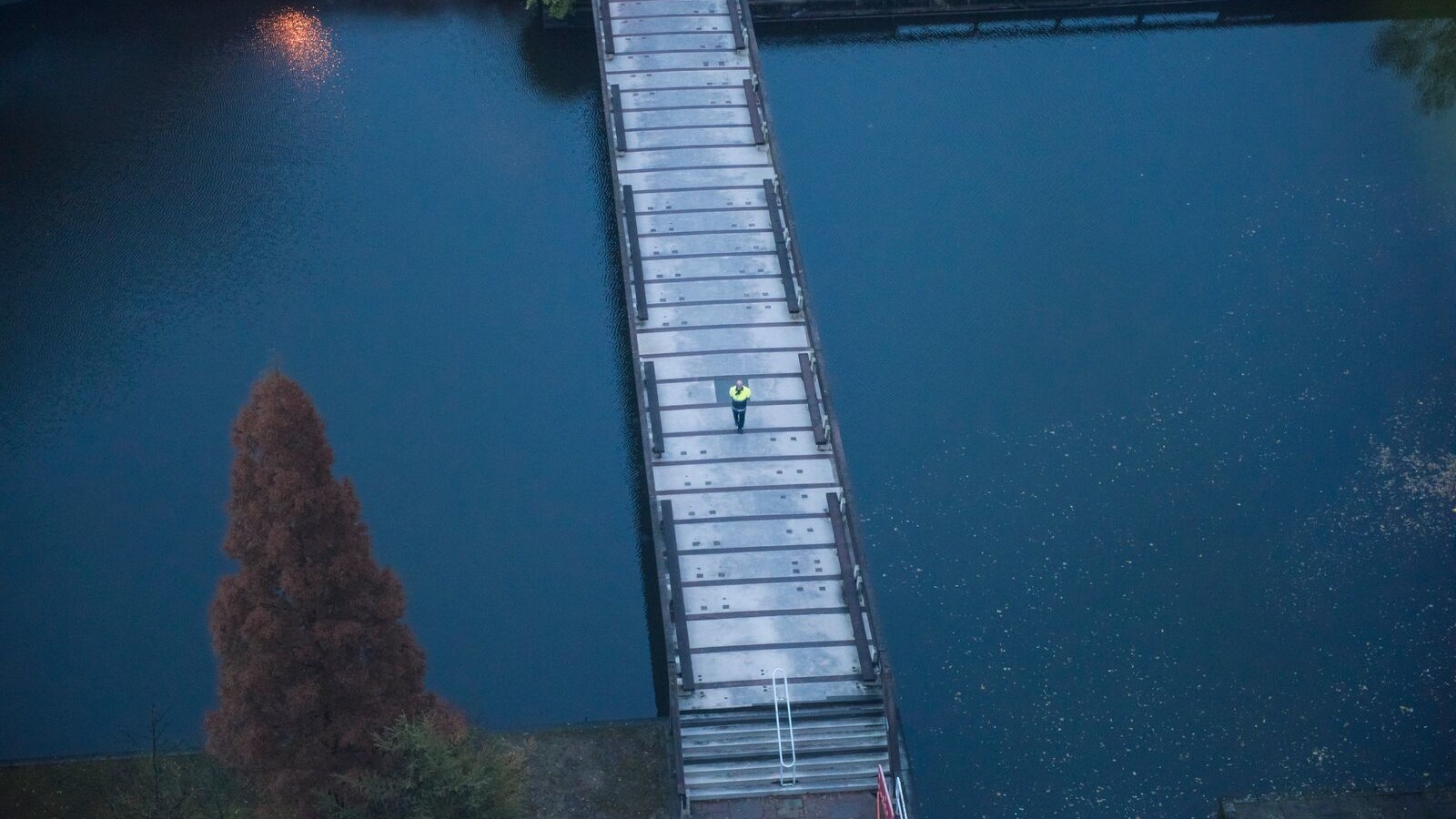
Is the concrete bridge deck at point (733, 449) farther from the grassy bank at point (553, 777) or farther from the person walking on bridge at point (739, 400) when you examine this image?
the grassy bank at point (553, 777)

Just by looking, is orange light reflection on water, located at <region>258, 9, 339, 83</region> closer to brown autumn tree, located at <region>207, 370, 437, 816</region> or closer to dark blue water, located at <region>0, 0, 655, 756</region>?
dark blue water, located at <region>0, 0, 655, 756</region>

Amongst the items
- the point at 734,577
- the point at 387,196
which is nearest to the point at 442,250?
the point at 387,196

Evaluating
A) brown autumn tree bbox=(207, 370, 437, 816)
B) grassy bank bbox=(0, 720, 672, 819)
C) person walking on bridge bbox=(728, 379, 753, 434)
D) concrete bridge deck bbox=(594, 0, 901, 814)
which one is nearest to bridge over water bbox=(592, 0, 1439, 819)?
concrete bridge deck bbox=(594, 0, 901, 814)

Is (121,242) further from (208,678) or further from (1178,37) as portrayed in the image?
(1178,37)

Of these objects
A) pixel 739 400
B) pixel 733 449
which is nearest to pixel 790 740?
pixel 733 449

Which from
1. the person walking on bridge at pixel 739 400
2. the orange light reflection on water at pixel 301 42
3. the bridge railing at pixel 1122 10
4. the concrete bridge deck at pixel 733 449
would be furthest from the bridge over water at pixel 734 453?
the orange light reflection on water at pixel 301 42
